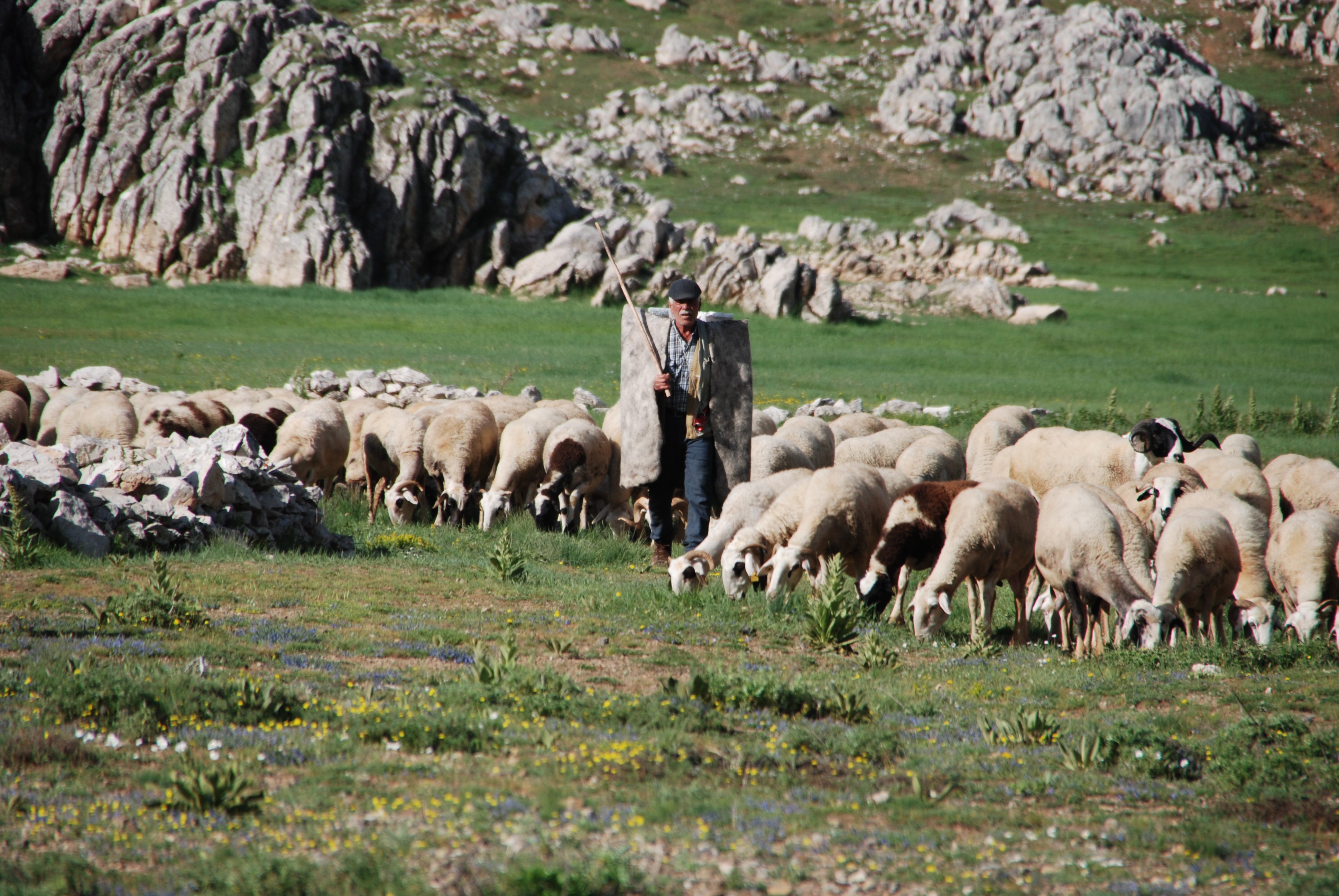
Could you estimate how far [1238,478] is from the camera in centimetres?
1323

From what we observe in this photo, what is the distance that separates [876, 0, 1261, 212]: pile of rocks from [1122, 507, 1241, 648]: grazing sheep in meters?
74.7

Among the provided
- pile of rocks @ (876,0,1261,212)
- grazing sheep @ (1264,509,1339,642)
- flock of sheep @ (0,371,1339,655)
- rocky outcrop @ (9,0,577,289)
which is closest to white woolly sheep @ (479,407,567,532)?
flock of sheep @ (0,371,1339,655)

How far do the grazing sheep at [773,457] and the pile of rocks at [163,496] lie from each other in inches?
214

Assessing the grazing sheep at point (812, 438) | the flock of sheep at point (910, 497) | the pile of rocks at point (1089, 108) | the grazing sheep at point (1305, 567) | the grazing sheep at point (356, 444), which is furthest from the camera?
the pile of rocks at point (1089, 108)

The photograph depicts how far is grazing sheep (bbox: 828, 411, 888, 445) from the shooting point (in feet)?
54.9

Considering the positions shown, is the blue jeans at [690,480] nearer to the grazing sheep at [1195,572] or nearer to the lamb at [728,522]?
the lamb at [728,522]

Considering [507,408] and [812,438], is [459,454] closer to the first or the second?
[507,408]

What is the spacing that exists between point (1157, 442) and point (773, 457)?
534 centimetres

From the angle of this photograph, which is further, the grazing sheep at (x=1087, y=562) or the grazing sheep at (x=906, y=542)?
the grazing sheep at (x=906, y=542)

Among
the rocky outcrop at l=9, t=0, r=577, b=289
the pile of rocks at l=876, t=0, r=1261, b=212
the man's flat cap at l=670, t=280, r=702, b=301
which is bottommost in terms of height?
the man's flat cap at l=670, t=280, r=702, b=301

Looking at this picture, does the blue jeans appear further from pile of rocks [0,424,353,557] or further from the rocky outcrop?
the rocky outcrop

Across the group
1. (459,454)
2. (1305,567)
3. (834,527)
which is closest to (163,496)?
(459,454)

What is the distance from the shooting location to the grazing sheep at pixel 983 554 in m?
9.48

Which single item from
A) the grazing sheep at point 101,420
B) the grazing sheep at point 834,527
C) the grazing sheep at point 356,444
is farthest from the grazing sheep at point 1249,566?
the grazing sheep at point 101,420
